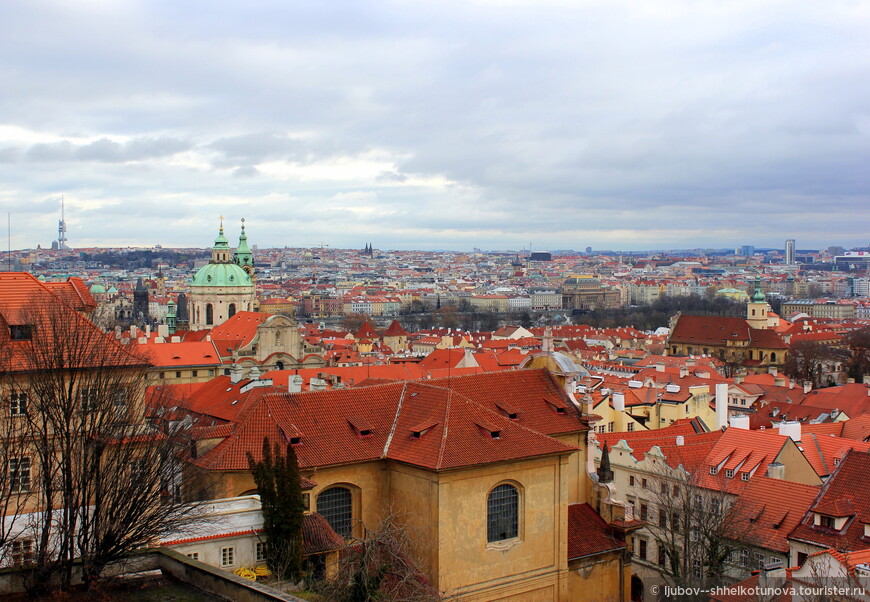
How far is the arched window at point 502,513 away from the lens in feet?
79.4

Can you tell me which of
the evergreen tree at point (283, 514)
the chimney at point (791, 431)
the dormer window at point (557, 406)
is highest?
the dormer window at point (557, 406)

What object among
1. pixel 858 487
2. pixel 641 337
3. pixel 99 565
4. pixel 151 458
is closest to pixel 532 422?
pixel 858 487

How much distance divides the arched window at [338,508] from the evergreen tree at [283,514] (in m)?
2.98

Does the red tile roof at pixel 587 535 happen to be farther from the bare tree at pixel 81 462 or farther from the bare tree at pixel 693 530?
the bare tree at pixel 81 462

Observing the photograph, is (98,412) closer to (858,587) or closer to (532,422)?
A: (532,422)

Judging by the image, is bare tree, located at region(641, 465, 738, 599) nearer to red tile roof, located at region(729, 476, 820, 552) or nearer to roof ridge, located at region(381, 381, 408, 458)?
red tile roof, located at region(729, 476, 820, 552)

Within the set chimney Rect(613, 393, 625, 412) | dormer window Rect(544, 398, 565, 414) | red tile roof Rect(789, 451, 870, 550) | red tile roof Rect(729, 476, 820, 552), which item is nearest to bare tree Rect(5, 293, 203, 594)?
dormer window Rect(544, 398, 565, 414)

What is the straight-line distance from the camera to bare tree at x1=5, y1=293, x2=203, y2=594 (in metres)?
18.1

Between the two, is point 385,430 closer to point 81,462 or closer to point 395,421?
point 395,421

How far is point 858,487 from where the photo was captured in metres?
27.2

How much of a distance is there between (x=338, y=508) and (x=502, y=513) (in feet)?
14.5

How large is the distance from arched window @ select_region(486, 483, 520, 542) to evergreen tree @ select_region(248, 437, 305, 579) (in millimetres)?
5573

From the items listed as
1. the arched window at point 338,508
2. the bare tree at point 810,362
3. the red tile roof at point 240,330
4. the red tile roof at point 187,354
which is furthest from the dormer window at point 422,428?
the bare tree at point 810,362

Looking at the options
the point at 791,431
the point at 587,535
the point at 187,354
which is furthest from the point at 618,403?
the point at 187,354
